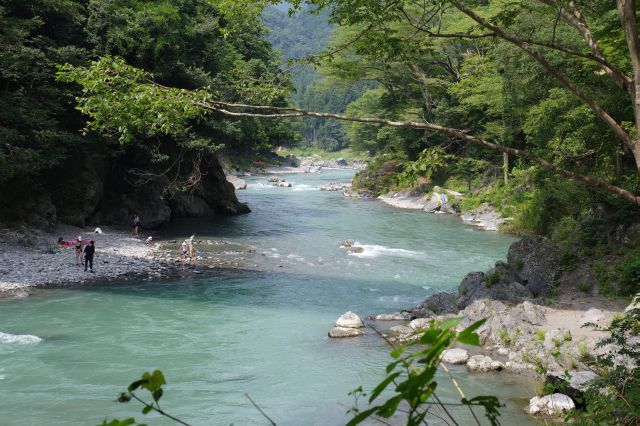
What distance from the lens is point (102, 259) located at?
67.7 feet

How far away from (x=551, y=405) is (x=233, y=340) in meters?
7.04

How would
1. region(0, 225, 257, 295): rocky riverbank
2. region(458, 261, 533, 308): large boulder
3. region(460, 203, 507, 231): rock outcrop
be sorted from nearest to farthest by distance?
region(458, 261, 533, 308): large boulder, region(0, 225, 257, 295): rocky riverbank, region(460, 203, 507, 231): rock outcrop

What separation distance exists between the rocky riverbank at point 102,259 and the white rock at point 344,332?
311 inches

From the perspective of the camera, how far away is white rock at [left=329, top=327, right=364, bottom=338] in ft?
43.3

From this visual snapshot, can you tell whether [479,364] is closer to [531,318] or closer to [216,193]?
[531,318]

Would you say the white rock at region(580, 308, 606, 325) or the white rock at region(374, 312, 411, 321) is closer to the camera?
the white rock at region(580, 308, 606, 325)

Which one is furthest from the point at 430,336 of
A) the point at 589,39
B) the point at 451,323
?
the point at 589,39

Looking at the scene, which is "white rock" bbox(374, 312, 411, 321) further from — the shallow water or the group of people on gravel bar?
the group of people on gravel bar

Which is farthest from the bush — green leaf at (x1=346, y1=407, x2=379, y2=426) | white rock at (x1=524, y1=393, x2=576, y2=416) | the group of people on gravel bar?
the group of people on gravel bar

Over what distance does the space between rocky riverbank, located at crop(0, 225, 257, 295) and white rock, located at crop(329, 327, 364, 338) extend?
791 cm

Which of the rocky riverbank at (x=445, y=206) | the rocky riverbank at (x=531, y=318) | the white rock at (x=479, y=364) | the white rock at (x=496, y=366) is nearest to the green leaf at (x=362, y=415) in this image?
the rocky riverbank at (x=531, y=318)

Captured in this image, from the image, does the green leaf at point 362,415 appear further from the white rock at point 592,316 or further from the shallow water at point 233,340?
the white rock at point 592,316

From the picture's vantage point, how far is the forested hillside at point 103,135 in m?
20.0

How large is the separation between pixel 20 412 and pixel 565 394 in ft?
→ 29.7
